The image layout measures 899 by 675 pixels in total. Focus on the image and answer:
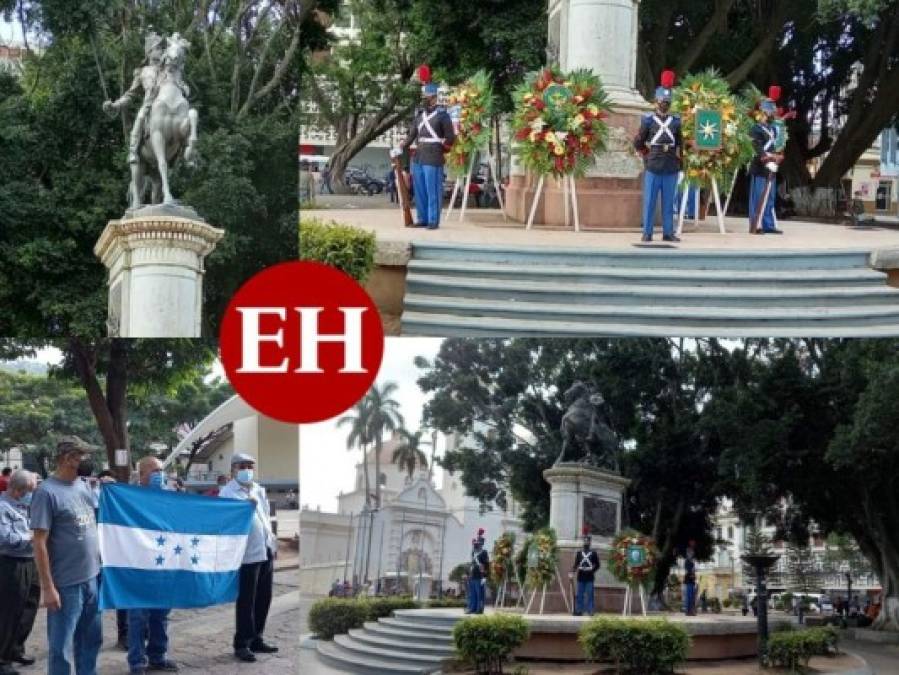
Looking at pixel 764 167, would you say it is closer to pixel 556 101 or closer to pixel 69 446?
pixel 556 101

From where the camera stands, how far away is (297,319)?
9.32 meters

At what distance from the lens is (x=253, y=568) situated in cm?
778

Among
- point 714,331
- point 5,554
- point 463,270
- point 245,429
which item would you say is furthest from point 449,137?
point 5,554

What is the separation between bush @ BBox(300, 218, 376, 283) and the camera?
1209cm

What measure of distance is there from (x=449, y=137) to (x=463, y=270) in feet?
7.49

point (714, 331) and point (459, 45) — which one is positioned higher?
point (459, 45)

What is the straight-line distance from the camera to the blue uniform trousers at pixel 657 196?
519 inches

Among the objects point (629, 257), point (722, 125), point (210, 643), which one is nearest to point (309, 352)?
point (210, 643)

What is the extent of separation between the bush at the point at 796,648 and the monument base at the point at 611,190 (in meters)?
5.19

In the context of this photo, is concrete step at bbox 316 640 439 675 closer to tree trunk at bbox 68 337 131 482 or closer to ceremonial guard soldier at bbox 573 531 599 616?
tree trunk at bbox 68 337 131 482

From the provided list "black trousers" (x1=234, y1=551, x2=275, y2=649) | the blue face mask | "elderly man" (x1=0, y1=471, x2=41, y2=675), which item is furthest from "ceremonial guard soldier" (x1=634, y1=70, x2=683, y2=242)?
"elderly man" (x1=0, y1=471, x2=41, y2=675)

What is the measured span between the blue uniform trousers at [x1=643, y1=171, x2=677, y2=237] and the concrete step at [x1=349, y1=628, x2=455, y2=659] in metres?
4.74

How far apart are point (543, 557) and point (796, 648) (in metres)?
2.84

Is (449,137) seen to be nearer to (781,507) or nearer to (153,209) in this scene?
(153,209)
